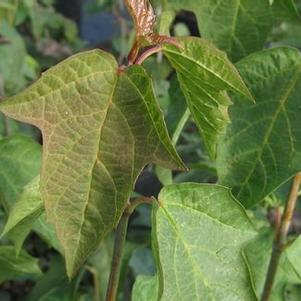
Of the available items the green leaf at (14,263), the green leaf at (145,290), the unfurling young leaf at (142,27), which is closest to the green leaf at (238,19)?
the unfurling young leaf at (142,27)

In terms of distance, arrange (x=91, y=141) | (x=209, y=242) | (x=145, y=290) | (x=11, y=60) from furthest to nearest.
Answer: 1. (x=11, y=60)
2. (x=145, y=290)
3. (x=209, y=242)
4. (x=91, y=141)

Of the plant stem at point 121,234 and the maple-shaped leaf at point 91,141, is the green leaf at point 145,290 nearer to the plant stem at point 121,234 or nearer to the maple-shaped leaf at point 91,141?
the plant stem at point 121,234

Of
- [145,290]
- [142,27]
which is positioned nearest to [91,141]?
[142,27]

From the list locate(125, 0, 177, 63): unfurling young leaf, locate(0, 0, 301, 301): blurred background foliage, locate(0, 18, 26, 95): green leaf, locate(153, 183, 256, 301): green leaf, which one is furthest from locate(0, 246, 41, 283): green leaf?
locate(0, 18, 26, 95): green leaf

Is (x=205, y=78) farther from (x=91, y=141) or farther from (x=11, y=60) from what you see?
(x=11, y=60)

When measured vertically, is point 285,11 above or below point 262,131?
above

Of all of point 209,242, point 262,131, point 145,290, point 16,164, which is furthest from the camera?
point 16,164

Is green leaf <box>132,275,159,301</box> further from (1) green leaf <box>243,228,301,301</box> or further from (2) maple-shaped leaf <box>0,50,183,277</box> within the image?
(2) maple-shaped leaf <box>0,50,183,277</box>
